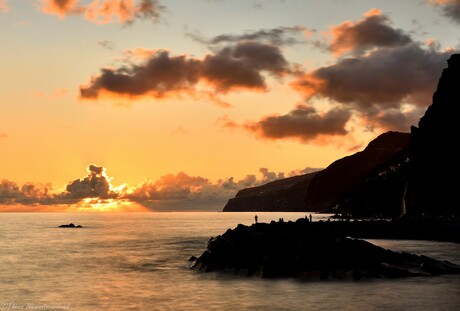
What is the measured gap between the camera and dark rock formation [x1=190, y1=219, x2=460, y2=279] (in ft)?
159

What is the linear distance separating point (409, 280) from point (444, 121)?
116 m


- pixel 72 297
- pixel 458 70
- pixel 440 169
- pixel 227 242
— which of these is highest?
pixel 458 70

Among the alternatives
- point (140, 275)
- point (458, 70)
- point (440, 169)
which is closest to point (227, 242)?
point (140, 275)

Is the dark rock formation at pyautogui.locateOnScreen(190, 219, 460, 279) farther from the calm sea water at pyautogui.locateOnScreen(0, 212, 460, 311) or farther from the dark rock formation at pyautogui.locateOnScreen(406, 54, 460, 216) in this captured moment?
the dark rock formation at pyautogui.locateOnScreen(406, 54, 460, 216)

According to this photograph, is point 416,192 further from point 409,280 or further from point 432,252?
point 409,280

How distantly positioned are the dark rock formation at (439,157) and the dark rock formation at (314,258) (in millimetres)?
96423

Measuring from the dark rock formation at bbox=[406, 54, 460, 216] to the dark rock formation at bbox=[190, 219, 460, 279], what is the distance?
316 ft

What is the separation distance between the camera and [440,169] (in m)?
148

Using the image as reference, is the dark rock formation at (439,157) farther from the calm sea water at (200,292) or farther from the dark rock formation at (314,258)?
the calm sea water at (200,292)

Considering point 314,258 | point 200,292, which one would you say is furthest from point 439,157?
point 200,292

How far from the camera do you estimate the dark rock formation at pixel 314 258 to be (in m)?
48.4

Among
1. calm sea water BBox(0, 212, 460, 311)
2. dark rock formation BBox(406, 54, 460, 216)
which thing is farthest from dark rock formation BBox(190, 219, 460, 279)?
dark rock formation BBox(406, 54, 460, 216)

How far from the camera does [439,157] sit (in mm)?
149125

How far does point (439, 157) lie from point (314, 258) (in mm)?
111685
